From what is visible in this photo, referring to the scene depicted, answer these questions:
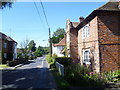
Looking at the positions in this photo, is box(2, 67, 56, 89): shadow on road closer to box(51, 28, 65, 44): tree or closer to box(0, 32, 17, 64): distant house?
box(0, 32, 17, 64): distant house

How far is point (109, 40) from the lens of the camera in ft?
42.0

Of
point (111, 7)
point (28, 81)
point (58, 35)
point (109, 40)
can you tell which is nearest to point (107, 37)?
point (109, 40)

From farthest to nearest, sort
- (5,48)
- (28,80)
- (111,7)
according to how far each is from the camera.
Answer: (5,48)
(111,7)
(28,80)

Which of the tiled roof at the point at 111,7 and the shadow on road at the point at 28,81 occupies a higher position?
the tiled roof at the point at 111,7

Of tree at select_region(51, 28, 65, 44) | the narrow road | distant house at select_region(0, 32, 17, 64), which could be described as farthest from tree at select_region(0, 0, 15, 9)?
tree at select_region(51, 28, 65, 44)

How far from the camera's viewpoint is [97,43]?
12906mm

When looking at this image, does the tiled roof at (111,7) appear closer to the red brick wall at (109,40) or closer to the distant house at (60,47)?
the red brick wall at (109,40)

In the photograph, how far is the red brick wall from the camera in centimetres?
1272

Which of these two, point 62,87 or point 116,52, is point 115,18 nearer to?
point 116,52

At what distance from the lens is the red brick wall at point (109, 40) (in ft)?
41.7

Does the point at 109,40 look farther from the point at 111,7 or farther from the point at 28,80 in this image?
the point at 28,80

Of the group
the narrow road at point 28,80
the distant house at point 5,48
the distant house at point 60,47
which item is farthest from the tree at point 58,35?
the narrow road at point 28,80

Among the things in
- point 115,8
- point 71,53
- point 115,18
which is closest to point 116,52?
point 115,18

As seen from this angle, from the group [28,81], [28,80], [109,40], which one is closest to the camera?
[28,81]
